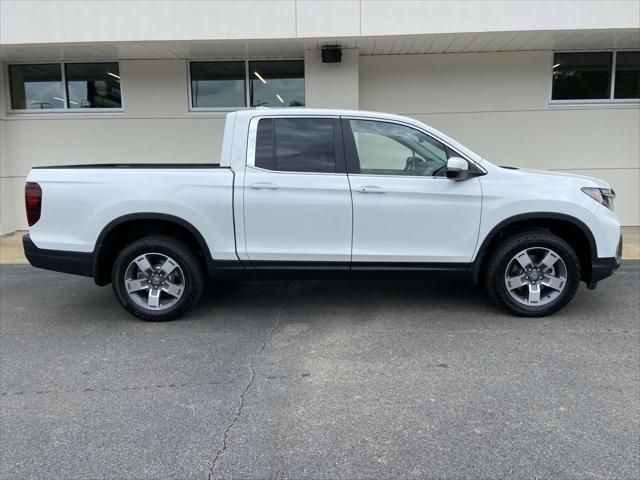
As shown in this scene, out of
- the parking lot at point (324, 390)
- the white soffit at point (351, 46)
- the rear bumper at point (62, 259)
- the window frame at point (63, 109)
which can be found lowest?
the parking lot at point (324, 390)

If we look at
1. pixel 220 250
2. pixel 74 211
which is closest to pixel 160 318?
pixel 220 250

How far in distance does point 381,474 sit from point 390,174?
9.41 feet

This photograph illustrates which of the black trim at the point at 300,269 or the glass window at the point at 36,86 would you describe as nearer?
the black trim at the point at 300,269

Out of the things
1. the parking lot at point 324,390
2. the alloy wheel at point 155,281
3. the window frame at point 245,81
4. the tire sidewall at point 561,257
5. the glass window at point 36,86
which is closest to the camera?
the parking lot at point 324,390

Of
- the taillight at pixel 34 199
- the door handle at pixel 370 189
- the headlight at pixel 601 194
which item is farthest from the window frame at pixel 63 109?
the headlight at pixel 601 194

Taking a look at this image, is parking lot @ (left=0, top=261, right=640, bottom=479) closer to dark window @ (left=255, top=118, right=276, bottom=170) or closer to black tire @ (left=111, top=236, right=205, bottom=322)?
black tire @ (left=111, top=236, right=205, bottom=322)

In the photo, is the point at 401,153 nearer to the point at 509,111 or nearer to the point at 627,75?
the point at 509,111

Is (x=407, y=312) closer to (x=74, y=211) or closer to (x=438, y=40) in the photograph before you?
(x=74, y=211)

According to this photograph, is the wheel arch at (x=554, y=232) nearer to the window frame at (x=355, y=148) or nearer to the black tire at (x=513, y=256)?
the black tire at (x=513, y=256)

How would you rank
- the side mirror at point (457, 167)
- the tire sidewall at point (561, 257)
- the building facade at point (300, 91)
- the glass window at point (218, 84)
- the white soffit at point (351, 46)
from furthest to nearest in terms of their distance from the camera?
the glass window at point (218, 84) < the building facade at point (300, 91) < the white soffit at point (351, 46) < the tire sidewall at point (561, 257) < the side mirror at point (457, 167)

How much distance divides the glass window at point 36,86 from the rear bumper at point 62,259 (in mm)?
5853

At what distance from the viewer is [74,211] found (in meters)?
4.91

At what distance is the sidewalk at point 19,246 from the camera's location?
25.9ft

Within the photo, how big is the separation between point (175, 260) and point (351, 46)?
Result: 532 cm
